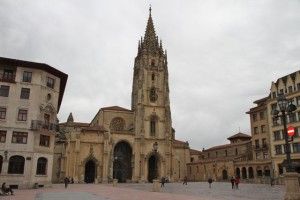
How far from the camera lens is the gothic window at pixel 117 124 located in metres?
68.3

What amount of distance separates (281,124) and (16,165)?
41837 millimetres

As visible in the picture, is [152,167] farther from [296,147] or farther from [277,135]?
[296,147]

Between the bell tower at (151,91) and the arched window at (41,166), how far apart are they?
1193 inches

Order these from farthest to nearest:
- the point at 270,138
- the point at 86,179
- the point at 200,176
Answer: the point at 200,176 → the point at 86,179 → the point at 270,138

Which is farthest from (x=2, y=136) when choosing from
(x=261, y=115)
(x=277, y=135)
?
(x=261, y=115)

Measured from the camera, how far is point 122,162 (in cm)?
6450

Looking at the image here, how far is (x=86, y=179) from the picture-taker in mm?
61188

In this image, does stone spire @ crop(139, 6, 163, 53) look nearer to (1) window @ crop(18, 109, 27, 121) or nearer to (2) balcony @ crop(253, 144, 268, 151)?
(2) balcony @ crop(253, 144, 268, 151)

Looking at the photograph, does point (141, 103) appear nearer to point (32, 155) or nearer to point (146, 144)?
point (146, 144)

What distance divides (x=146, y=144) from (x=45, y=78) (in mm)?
31915

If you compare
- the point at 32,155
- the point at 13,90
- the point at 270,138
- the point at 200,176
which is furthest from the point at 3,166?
the point at 200,176

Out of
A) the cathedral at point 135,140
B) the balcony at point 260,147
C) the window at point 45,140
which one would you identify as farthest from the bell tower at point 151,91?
A: the window at point 45,140

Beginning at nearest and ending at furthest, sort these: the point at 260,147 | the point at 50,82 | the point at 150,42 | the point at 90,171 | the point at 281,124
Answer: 1. the point at 50,82
2. the point at 281,124
3. the point at 260,147
4. the point at 90,171
5. the point at 150,42

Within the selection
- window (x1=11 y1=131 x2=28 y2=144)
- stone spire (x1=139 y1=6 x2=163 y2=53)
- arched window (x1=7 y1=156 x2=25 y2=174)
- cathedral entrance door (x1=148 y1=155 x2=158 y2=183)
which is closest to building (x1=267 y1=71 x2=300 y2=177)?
cathedral entrance door (x1=148 y1=155 x2=158 y2=183)
